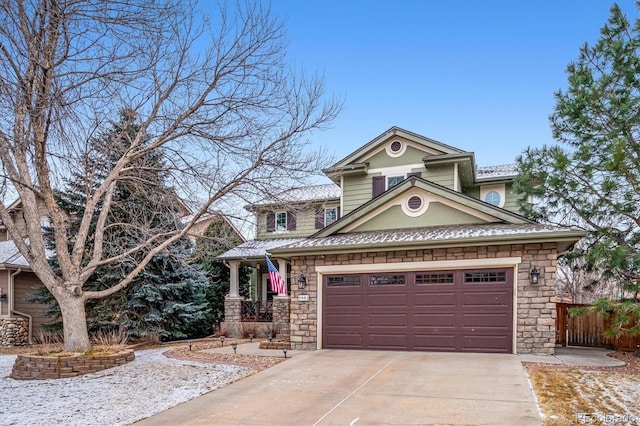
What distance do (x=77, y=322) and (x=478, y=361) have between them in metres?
8.92

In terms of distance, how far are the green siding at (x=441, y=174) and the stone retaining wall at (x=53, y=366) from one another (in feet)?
39.1

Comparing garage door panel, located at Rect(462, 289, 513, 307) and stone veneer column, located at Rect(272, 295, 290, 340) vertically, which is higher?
garage door panel, located at Rect(462, 289, 513, 307)

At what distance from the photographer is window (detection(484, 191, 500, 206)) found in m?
17.5

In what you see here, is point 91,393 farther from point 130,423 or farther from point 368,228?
point 368,228

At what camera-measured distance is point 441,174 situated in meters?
16.6

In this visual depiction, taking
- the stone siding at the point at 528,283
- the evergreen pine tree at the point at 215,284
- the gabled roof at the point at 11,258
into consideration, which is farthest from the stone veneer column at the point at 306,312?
the gabled roof at the point at 11,258

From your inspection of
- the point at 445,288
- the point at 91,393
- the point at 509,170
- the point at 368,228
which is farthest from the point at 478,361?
the point at 509,170

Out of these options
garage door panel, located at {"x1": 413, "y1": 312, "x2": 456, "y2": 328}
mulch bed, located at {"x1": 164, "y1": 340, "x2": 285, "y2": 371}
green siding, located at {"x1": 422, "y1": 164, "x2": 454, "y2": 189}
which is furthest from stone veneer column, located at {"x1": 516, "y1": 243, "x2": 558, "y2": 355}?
green siding, located at {"x1": 422, "y1": 164, "x2": 454, "y2": 189}

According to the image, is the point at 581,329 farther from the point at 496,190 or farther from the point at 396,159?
the point at 396,159

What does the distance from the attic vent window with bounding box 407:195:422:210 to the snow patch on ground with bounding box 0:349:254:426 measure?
652 cm

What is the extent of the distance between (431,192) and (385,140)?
4796mm

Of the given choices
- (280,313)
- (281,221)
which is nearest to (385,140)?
(281,221)

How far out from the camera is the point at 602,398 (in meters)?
6.78

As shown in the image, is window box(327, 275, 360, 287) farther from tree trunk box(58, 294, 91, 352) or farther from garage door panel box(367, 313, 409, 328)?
tree trunk box(58, 294, 91, 352)
